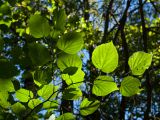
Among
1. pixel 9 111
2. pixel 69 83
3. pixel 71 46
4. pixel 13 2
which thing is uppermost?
pixel 13 2

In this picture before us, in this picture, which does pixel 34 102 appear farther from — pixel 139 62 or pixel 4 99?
pixel 139 62

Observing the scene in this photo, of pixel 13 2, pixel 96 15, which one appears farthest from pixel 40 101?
pixel 96 15

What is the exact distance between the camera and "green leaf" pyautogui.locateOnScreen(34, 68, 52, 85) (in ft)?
3.39

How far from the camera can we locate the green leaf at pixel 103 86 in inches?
40.1

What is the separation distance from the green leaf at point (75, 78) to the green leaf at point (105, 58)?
10 centimetres

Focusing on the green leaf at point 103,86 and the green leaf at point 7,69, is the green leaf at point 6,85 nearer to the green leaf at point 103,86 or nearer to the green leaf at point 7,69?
the green leaf at point 7,69

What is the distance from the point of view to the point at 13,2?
1.70 meters

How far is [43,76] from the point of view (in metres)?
1.04

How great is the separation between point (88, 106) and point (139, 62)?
24cm

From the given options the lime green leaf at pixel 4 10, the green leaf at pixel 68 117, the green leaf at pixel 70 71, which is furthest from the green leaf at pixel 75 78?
the lime green leaf at pixel 4 10

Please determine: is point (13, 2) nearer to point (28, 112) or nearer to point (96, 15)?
point (28, 112)

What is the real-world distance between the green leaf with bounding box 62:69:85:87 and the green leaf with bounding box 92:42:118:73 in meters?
0.10

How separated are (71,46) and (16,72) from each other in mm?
A: 192

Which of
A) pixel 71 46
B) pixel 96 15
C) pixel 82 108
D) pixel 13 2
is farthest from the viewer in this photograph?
pixel 96 15
